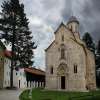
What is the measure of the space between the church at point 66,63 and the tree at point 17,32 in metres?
7.98

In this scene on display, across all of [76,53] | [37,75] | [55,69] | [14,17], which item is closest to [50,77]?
[55,69]

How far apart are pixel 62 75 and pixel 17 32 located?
1461cm

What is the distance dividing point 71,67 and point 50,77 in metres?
5.53

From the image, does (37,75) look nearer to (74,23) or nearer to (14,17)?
(74,23)

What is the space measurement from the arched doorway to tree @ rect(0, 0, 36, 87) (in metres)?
8.80

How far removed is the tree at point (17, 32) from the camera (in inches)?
2128

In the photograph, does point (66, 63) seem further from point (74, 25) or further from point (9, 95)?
point (9, 95)

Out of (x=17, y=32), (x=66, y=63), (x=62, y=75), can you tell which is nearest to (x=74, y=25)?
→ (x=66, y=63)

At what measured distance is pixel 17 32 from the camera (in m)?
55.1

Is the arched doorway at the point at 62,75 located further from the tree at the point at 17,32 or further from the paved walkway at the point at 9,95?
the paved walkway at the point at 9,95

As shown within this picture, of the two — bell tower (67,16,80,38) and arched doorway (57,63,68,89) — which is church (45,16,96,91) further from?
bell tower (67,16,80,38)

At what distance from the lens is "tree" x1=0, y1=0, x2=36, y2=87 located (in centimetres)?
5406

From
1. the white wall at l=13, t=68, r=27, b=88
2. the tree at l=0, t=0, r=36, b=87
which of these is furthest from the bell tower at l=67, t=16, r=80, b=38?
the white wall at l=13, t=68, r=27, b=88

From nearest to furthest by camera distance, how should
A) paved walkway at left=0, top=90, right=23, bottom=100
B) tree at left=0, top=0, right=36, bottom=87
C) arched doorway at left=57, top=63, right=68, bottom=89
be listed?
paved walkway at left=0, top=90, right=23, bottom=100 < tree at left=0, top=0, right=36, bottom=87 < arched doorway at left=57, top=63, right=68, bottom=89
